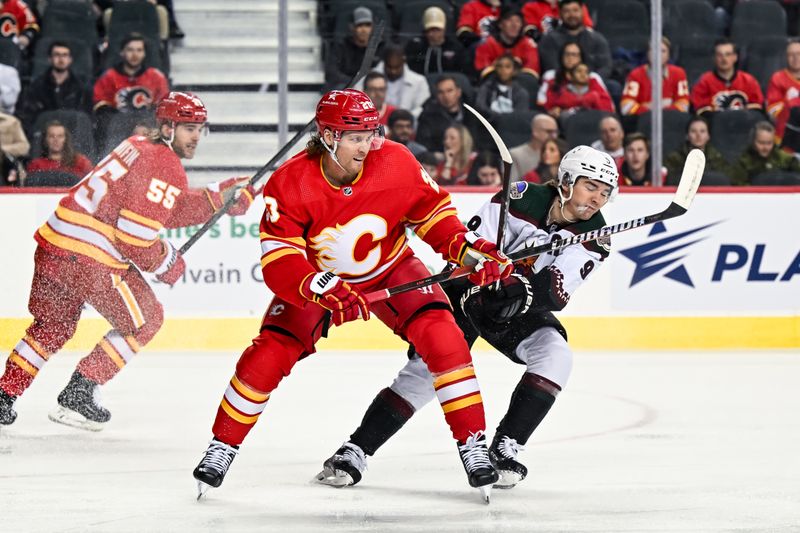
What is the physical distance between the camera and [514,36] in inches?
306

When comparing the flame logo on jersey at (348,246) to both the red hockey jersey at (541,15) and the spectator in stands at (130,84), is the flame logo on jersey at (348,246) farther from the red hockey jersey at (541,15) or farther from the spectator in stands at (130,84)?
the red hockey jersey at (541,15)

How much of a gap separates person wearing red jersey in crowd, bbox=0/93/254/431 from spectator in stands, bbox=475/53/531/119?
8.37 ft

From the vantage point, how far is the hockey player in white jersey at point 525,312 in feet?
12.7

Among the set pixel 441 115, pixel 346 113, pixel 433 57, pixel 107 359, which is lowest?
pixel 107 359

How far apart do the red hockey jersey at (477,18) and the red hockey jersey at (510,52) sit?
94 mm

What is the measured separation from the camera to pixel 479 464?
11.7 ft

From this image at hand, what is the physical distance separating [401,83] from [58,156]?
5.77ft

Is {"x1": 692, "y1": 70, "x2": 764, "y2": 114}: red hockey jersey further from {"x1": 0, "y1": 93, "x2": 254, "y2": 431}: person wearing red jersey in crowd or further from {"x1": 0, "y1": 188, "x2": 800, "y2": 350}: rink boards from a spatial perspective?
{"x1": 0, "y1": 93, "x2": 254, "y2": 431}: person wearing red jersey in crowd

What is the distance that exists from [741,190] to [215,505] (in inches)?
166

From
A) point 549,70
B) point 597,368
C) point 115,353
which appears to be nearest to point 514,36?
point 549,70

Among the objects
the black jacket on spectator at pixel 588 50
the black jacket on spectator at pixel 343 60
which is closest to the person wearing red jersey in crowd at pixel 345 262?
the black jacket on spectator at pixel 343 60

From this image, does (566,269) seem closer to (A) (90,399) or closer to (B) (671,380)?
(A) (90,399)

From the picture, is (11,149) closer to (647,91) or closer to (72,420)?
(72,420)

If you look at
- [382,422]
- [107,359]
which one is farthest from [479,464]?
[107,359]
